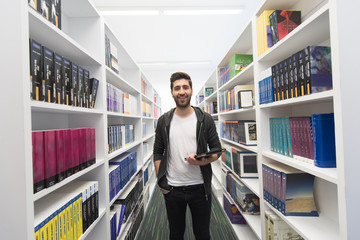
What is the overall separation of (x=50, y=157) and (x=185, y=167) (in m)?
A: 0.93

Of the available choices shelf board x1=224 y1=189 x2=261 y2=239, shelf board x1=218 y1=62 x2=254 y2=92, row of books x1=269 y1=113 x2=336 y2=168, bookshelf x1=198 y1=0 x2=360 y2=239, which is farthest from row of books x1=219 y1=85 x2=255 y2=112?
shelf board x1=224 y1=189 x2=261 y2=239

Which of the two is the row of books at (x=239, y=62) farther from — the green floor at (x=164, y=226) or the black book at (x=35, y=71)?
the green floor at (x=164, y=226)

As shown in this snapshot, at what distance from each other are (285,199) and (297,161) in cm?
29

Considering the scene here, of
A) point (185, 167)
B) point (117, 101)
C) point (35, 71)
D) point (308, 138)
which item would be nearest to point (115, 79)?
point (117, 101)

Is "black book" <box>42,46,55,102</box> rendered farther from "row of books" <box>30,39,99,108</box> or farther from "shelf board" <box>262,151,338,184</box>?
"shelf board" <box>262,151,338,184</box>

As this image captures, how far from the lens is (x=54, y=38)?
84 cm

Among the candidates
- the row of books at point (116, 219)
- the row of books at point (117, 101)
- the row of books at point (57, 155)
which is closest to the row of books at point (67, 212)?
the row of books at point (57, 155)

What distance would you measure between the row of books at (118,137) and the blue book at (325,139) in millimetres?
1509

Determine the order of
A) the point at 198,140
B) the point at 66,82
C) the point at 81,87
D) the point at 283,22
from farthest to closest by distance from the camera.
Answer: the point at 198,140 → the point at 283,22 → the point at 81,87 → the point at 66,82

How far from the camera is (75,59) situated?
3.70 feet

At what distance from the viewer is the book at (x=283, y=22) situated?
112 cm

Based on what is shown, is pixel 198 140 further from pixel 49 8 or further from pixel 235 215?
pixel 235 215
